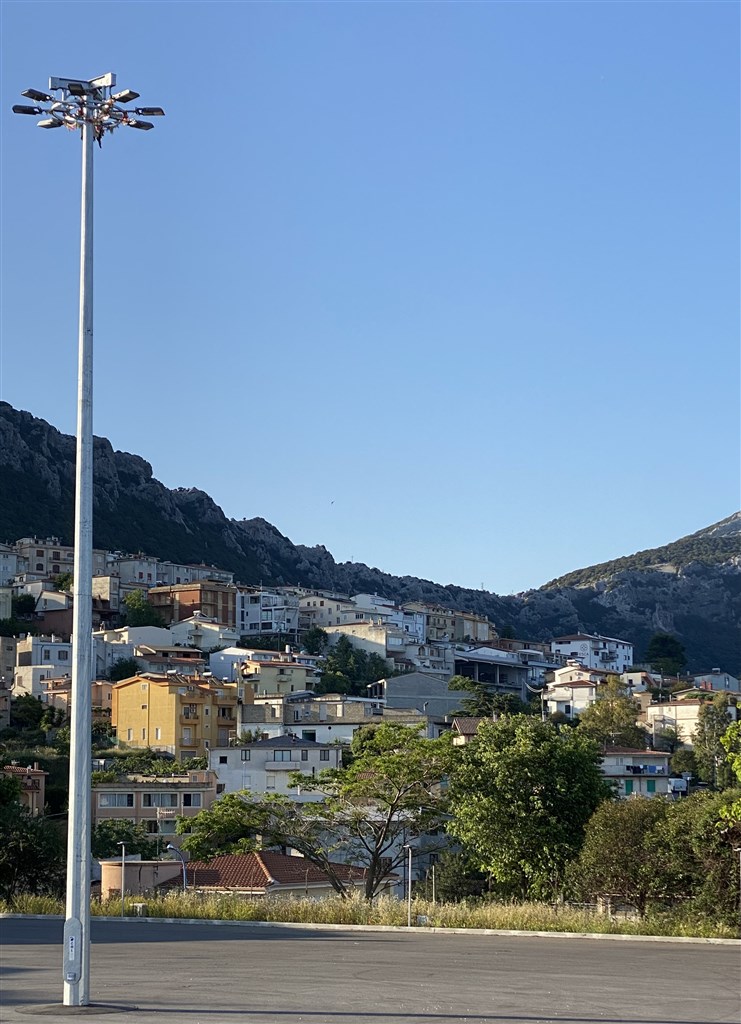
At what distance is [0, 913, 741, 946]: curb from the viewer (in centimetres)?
1877

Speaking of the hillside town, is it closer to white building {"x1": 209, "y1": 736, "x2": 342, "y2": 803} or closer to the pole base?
white building {"x1": 209, "y1": 736, "x2": 342, "y2": 803}

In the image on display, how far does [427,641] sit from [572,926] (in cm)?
11015

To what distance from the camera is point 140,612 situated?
112062mm

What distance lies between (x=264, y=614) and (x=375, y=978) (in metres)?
110

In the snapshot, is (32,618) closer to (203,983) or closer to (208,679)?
(208,679)

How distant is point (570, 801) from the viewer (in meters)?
29.4

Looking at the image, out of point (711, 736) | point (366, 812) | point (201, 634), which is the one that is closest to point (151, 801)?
point (366, 812)

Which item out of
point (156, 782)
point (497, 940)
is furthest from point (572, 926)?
point (156, 782)

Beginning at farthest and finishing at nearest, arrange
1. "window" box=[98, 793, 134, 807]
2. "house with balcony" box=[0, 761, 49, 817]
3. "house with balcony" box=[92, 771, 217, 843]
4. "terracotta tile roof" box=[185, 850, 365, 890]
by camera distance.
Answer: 1. "window" box=[98, 793, 134, 807]
2. "house with balcony" box=[92, 771, 217, 843]
3. "house with balcony" box=[0, 761, 49, 817]
4. "terracotta tile roof" box=[185, 850, 365, 890]

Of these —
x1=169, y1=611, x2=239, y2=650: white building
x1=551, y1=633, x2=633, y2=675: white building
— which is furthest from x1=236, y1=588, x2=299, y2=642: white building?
x1=551, y1=633, x2=633, y2=675: white building

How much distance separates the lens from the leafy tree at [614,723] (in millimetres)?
83188

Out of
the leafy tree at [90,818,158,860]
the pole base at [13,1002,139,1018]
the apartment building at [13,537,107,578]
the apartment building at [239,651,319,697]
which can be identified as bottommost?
the leafy tree at [90,818,158,860]

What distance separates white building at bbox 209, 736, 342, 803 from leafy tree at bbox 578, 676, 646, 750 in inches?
811

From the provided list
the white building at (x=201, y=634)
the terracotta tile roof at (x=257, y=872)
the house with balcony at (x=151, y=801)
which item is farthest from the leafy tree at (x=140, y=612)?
the terracotta tile roof at (x=257, y=872)
